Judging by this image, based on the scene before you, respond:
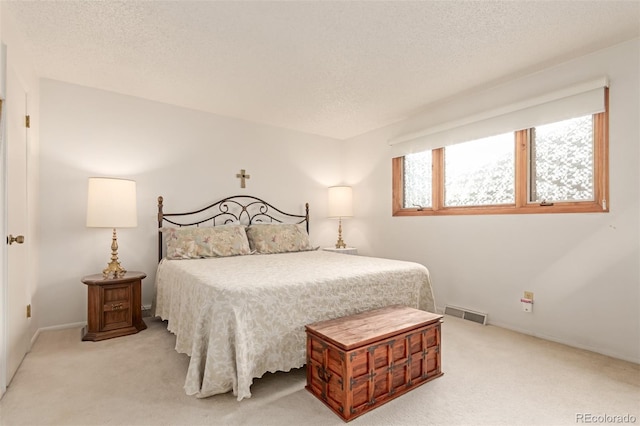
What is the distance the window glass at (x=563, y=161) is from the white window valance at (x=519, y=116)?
13 cm

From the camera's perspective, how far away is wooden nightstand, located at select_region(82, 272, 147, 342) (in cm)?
275

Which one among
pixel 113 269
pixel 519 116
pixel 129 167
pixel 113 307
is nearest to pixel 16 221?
pixel 113 269

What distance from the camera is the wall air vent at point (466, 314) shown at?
3.22m

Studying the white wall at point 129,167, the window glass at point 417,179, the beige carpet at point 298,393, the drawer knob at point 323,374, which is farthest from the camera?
the window glass at point 417,179

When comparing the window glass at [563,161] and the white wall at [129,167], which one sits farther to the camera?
the white wall at [129,167]

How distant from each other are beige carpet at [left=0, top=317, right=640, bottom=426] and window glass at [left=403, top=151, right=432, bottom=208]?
195 centimetres

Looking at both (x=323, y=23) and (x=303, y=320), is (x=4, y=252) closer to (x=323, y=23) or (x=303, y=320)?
(x=303, y=320)

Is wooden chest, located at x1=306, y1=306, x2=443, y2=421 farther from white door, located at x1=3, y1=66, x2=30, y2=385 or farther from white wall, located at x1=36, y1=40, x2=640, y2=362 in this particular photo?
white door, located at x1=3, y1=66, x2=30, y2=385

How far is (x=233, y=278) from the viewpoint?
2141 mm

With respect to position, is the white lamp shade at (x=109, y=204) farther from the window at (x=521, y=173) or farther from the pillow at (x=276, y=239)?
the window at (x=521, y=173)

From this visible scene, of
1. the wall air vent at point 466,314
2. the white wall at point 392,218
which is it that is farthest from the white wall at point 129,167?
the wall air vent at point 466,314

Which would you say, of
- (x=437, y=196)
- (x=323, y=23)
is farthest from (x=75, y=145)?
(x=437, y=196)

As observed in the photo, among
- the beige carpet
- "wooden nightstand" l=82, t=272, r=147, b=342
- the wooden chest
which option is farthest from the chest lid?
"wooden nightstand" l=82, t=272, r=147, b=342

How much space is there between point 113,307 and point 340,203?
118 inches
